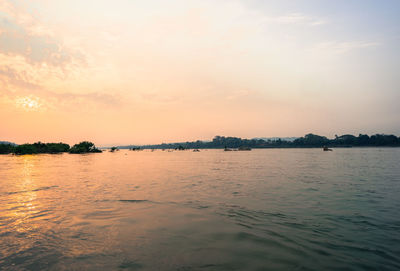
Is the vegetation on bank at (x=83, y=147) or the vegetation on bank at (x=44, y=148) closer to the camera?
the vegetation on bank at (x=44, y=148)

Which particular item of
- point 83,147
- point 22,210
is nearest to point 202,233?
point 22,210

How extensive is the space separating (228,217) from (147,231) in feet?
15.2

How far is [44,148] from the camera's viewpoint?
571ft

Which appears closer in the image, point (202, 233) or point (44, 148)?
point (202, 233)

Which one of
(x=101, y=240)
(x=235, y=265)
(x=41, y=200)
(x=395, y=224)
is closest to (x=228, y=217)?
(x=235, y=265)

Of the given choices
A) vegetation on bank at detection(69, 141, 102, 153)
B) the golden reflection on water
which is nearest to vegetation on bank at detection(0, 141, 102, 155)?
vegetation on bank at detection(69, 141, 102, 153)

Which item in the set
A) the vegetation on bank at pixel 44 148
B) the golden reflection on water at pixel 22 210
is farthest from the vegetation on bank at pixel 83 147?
the golden reflection on water at pixel 22 210

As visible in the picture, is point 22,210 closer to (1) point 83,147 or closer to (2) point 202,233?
(2) point 202,233

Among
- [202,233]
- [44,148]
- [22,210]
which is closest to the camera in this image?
[202,233]

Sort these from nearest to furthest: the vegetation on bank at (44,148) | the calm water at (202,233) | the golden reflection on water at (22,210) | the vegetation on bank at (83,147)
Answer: the calm water at (202,233) < the golden reflection on water at (22,210) < the vegetation on bank at (44,148) < the vegetation on bank at (83,147)

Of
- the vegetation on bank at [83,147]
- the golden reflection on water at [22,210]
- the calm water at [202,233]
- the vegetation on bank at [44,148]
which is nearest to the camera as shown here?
the calm water at [202,233]

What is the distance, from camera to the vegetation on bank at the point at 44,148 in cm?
14625

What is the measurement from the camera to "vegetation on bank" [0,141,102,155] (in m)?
146

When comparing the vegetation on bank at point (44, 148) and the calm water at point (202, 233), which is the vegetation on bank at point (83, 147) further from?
the calm water at point (202, 233)
